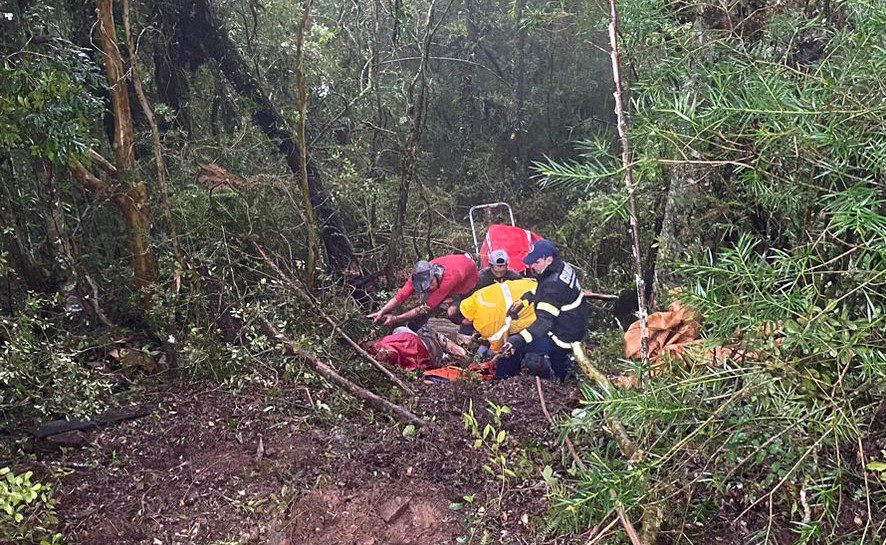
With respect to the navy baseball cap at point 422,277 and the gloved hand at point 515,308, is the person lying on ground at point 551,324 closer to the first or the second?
the gloved hand at point 515,308

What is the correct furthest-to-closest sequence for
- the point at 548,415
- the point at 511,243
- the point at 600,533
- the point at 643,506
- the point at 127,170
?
the point at 511,243 < the point at 127,170 < the point at 548,415 < the point at 600,533 < the point at 643,506

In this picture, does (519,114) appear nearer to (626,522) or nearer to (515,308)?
(515,308)

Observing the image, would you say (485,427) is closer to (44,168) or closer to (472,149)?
(44,168)

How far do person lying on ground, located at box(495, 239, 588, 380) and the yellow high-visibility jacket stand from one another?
132 mm

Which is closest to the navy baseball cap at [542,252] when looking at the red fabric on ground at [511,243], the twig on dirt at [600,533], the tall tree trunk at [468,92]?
the red fabric on ground at [511,243]

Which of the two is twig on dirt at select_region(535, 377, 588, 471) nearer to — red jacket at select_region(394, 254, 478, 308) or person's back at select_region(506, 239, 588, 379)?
person's back at select_region(506, 239, 588, 379)

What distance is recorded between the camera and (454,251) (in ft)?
29.7

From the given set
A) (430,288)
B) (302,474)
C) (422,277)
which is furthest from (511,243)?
(302,474)

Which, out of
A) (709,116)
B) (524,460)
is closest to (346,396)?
(524,460)

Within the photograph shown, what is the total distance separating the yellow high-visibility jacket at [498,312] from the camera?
5.76m

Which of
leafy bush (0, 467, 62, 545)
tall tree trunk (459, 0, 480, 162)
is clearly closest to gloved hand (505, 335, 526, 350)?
leafy bush (0, 467, 62, 545)

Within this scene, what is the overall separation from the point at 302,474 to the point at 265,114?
427cm

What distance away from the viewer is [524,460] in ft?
11.1

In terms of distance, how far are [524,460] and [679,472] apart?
1.04 metres
